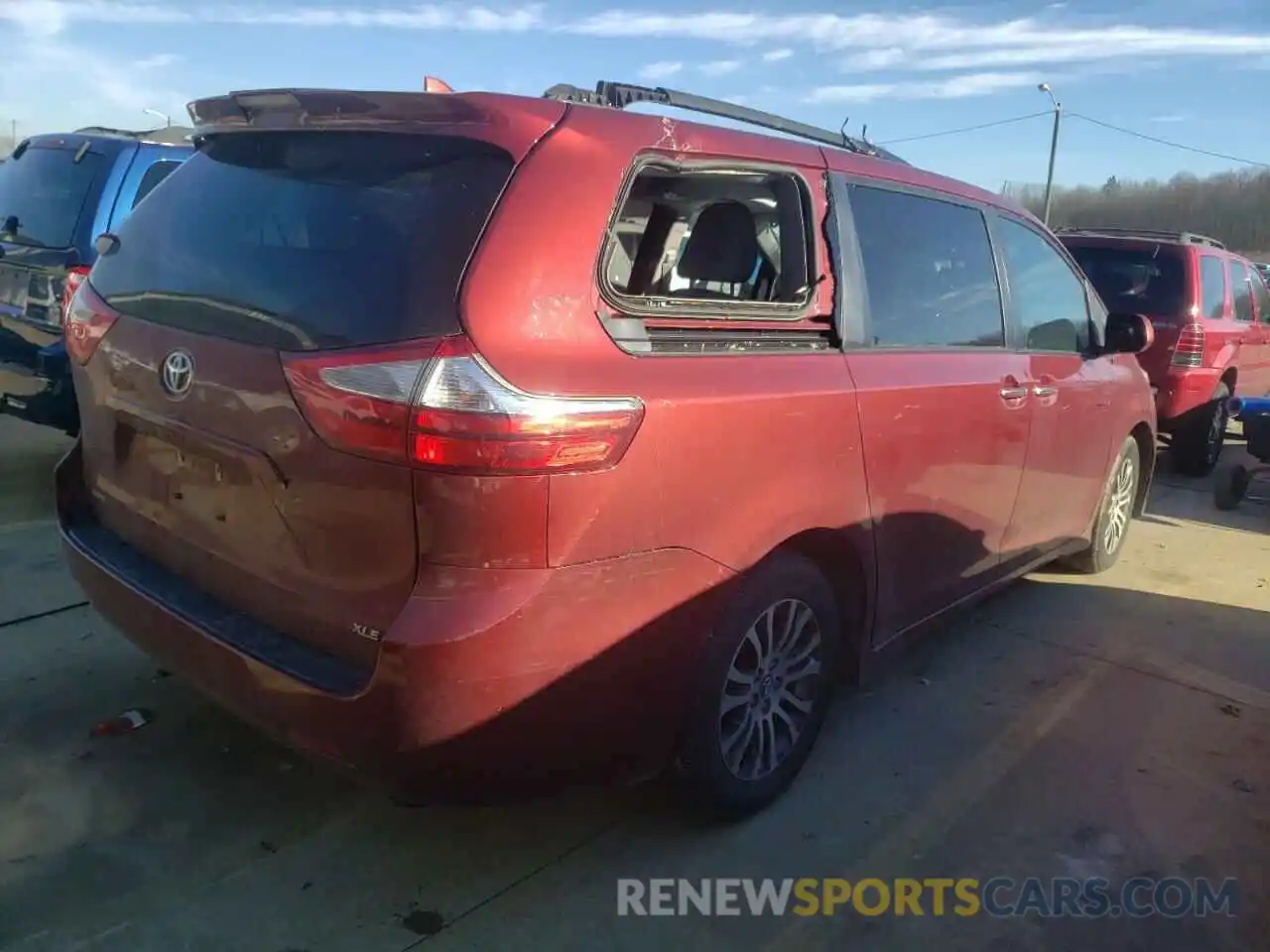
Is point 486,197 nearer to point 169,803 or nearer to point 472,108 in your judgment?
point 472,108

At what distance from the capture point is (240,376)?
2254 millimetres

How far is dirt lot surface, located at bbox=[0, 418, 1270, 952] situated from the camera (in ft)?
8.07

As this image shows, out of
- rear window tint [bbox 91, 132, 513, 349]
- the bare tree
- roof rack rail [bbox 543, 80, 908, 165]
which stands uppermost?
the bare tree

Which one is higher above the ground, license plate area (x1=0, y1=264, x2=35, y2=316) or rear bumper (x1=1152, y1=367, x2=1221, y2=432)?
license plate area (x1=0, y1=264, x2=35, y2=316)

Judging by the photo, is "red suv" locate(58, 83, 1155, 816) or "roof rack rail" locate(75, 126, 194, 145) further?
"roof rack rail" locate(75, 126, 194, 145)

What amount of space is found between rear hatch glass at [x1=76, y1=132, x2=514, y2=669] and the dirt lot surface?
702mm

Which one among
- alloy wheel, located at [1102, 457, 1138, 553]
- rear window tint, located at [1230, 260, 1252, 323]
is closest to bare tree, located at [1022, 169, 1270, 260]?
rear window tint, located at [1230, 260, 1252, 323]

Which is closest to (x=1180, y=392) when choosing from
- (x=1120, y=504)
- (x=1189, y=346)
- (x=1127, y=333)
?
(x=1189, y=346)

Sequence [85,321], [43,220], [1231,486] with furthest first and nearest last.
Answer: [1231,486] < [43,220] < [85,321]

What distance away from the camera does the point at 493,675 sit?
6.98ft

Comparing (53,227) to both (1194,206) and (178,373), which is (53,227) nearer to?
(178,373)

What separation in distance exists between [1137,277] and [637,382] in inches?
275

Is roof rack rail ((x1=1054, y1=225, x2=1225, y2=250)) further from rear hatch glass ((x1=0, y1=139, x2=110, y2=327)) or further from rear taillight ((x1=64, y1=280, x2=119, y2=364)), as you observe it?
rear taillight ((x1=64, y1=280, x2=119, y2=364))

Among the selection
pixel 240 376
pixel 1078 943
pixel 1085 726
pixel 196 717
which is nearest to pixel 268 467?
pixel 240 376
